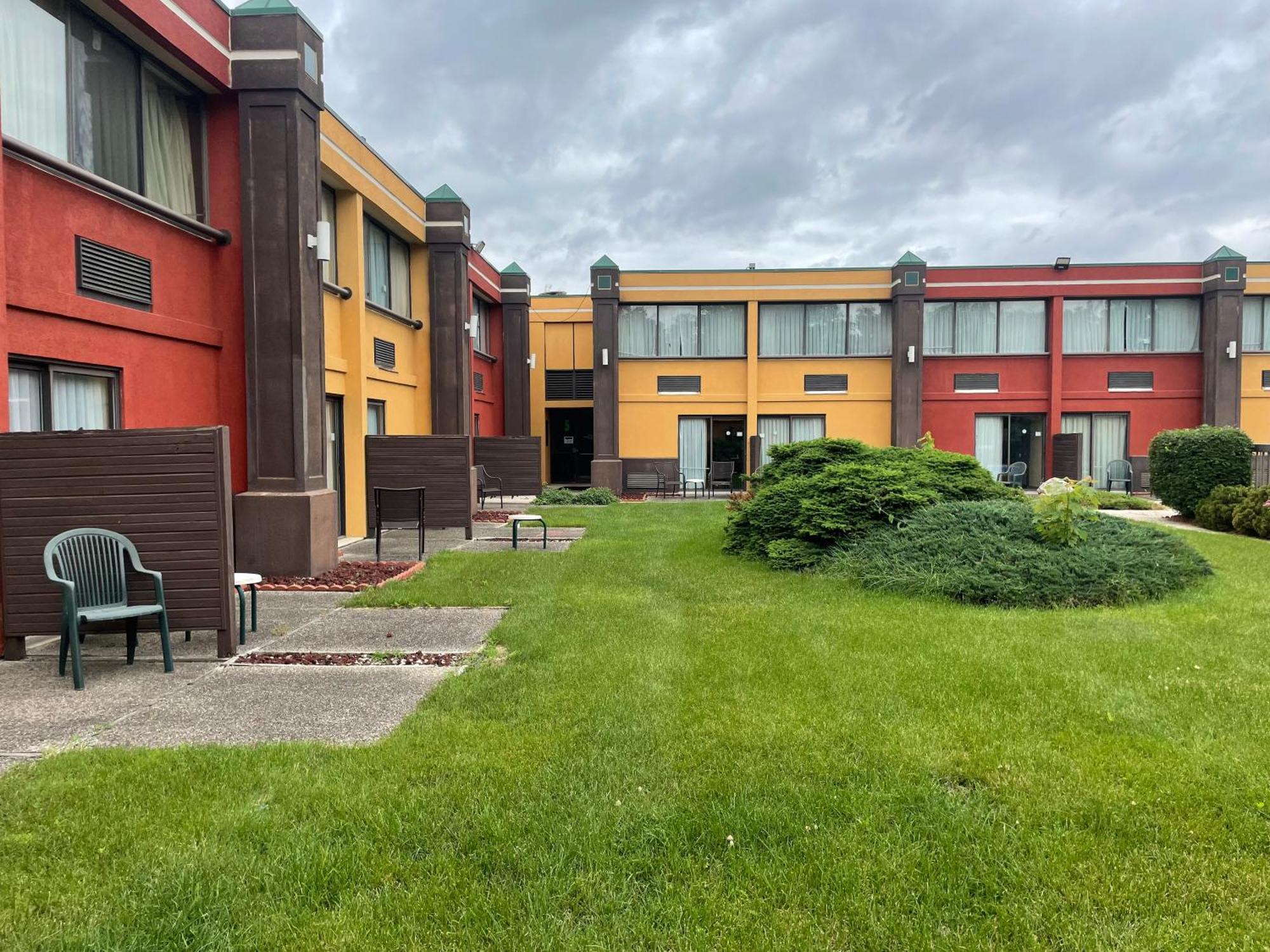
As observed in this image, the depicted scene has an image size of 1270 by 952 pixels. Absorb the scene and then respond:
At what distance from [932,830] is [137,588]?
5.48m

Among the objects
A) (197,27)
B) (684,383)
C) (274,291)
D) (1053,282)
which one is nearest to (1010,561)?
(274,291)

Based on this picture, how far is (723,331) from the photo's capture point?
2553 cm

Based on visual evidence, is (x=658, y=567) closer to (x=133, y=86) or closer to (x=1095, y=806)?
(x=1095, y=806)

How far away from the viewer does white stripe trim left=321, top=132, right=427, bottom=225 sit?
11883 millimetres

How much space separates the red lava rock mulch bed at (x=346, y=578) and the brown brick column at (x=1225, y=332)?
80.8 feet

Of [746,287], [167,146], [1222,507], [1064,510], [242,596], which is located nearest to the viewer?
[242,596]

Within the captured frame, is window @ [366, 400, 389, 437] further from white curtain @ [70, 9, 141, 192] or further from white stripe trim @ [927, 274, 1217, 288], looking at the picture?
white stripe trim @ [927, 274, 1217, 288]

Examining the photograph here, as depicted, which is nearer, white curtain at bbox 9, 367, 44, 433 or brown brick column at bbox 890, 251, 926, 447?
white curtain at bbox 9, 367, 44, 433

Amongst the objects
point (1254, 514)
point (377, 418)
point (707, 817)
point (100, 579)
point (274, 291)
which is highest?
point (274, 291)

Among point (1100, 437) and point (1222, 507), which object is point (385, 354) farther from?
point (1100, 437)

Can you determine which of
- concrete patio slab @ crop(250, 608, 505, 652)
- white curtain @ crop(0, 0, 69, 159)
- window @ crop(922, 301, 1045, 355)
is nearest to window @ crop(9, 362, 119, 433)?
white curtain @ crop(0, 0, 69, 159)

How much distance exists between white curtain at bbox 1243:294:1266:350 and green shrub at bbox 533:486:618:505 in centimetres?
2036

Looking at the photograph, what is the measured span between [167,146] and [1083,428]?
83.3 ft

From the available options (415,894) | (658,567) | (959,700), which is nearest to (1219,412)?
(658,567)
